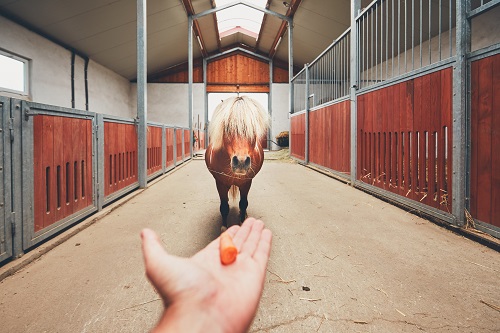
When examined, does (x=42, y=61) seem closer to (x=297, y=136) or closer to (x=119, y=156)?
(x=119, y=156)

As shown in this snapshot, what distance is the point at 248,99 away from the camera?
190 centimetres

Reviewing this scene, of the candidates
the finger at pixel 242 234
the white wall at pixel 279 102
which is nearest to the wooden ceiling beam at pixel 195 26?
the white wall at pixel 279 102

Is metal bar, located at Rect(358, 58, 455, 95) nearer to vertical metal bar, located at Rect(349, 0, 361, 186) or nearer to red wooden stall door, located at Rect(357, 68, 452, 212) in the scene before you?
red wooden stall door, located at Rect(357, 68, 452, 212)

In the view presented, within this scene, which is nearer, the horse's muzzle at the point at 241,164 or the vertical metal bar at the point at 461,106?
the horse's muzzle at the point at 241,164

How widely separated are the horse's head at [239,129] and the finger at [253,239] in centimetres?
67

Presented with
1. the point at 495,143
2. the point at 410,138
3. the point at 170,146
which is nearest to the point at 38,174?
the point at 495,143

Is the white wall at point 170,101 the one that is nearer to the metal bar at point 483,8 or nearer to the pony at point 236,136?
the pony at point 236,136

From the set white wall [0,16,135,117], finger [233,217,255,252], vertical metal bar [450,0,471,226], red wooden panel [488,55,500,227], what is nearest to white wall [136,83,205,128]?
white wall [0,16,135,117]

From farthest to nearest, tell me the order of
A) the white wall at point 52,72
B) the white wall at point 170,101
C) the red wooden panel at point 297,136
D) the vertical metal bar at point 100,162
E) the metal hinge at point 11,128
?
the white wall at point 170,101, the red wooden panel at point 297,136, the white wall at point 52,72, the vertical metal bar at point 100,162, the metal hinge at point 11,128

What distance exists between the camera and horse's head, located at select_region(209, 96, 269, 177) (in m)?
1.63

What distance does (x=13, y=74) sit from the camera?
21.3 feet

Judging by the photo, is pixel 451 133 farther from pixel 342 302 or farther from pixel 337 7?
pixel 337 7

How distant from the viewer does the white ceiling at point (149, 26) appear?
659 cm

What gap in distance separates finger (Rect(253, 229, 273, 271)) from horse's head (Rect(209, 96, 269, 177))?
74 centimetres
